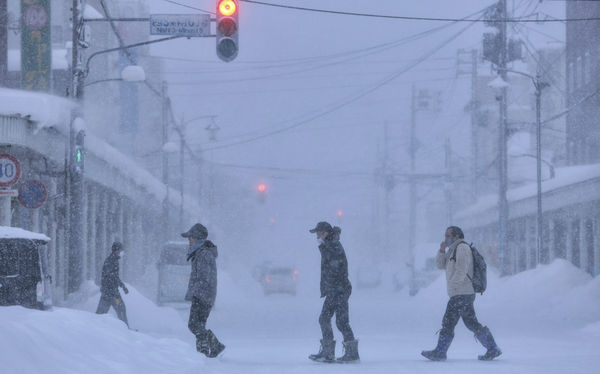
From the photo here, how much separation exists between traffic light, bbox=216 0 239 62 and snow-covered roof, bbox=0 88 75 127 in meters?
8.45

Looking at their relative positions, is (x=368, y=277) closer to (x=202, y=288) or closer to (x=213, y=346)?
(x=213, y=346)

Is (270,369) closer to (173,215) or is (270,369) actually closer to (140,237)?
(140,237)

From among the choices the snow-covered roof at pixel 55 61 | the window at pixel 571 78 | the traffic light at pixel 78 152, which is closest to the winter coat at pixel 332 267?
the traffic light at pixel 78 152

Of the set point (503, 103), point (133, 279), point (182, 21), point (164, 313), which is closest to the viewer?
point (182, 21)

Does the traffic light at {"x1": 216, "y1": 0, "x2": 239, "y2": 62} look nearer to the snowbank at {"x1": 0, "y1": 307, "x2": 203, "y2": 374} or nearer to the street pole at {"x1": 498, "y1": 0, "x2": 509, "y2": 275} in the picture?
the snowbank at {"x1": 0, "y1": 307, "x2": 203, "y2": 374}

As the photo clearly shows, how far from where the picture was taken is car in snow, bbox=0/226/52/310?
1453 cm

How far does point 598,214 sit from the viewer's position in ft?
124

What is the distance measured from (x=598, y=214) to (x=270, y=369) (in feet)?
92.9

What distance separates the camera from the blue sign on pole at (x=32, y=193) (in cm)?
1870

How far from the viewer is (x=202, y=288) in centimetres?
1238

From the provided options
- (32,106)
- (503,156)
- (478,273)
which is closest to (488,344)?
(478,273)

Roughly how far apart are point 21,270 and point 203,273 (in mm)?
3643

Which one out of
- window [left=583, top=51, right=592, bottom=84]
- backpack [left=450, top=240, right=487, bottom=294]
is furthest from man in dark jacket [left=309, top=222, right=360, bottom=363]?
window [left=583, top=51, right=592, bottom=84]

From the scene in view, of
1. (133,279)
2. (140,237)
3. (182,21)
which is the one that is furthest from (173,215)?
(182,21)
